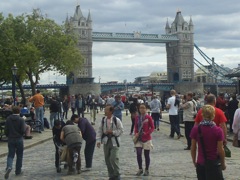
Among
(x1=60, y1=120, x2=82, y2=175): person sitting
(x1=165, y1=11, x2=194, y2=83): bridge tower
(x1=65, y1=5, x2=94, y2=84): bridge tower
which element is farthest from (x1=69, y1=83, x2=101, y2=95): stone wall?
(x1=60, y1=120, x2=82, y2=175): person sitting

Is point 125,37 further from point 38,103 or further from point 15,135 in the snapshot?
point 15,135

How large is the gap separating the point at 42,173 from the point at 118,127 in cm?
230

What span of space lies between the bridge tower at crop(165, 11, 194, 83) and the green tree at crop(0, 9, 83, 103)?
10511cm

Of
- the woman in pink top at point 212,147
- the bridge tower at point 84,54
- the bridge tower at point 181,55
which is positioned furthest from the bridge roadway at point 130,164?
the bridge tower at point 181,55

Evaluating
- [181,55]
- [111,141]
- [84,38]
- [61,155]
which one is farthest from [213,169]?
[181,55]

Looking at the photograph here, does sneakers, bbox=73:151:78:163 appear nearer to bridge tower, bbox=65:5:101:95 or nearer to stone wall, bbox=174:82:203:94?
bridge tower, bbox=65:5:101:95

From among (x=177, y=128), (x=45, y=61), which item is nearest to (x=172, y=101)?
(x=177, y=128)

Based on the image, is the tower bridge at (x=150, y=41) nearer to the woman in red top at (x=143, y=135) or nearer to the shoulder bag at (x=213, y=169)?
the woman in red top at (x=143, y=135)

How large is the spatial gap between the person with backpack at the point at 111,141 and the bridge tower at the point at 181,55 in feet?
454

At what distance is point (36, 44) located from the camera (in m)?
44.8

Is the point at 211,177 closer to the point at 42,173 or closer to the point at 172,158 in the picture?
the point at 42,173

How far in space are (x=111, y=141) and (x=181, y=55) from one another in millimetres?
144154

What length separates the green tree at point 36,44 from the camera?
4338 centimetres

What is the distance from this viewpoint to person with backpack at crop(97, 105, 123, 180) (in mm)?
9414
